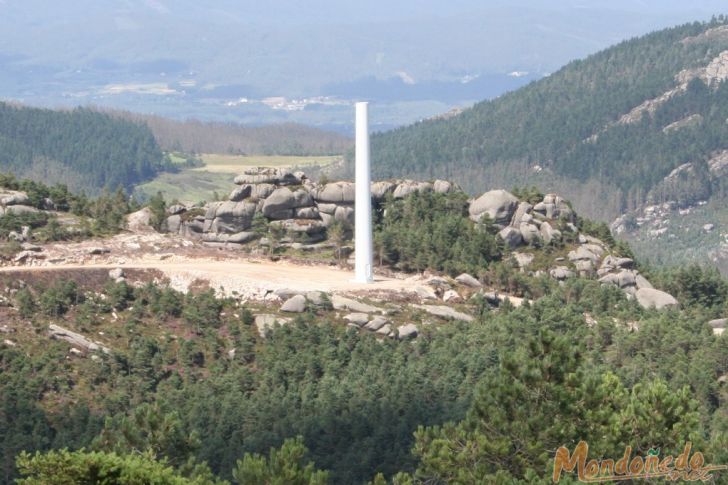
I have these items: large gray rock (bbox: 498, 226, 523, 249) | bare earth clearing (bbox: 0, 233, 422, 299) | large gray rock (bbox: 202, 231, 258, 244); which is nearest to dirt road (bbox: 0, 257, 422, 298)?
bare earth clearing (bbox: 0, 233, 422, 299)

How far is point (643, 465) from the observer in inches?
1834

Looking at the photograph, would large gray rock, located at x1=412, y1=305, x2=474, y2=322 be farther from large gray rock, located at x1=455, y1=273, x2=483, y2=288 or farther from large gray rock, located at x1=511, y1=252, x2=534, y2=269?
large gray rock, located at x1=511, y1=252, x2=534, y2=269

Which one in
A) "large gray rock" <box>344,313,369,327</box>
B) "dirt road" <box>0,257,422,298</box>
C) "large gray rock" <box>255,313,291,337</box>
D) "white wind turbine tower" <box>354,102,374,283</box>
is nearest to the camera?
"large gray rock" <box>255,313,291,337</box>

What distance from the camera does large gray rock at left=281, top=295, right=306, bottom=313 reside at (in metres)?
84.1

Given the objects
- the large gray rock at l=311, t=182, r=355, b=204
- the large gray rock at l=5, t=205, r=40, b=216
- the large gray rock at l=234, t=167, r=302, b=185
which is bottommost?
the large gray rock at l=5, t=205, r=40, b=216

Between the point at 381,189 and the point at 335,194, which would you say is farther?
the point at 381,189

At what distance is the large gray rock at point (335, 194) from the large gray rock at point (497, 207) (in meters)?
8.90

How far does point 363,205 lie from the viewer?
299 feet

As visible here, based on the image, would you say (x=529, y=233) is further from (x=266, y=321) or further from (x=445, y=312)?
(x=266, y=321)

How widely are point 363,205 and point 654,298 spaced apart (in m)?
20.2

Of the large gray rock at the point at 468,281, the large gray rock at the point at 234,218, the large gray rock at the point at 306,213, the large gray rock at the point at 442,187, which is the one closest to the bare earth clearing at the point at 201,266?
the large gray rock at the point at 468,281

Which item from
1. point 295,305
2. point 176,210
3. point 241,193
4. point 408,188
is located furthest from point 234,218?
point 295,305

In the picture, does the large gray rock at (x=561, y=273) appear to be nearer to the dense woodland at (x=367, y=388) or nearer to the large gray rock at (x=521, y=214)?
the dense woodland at (x=367, y=388)

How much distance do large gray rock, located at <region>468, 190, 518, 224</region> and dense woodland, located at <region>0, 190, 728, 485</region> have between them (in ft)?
24.8
